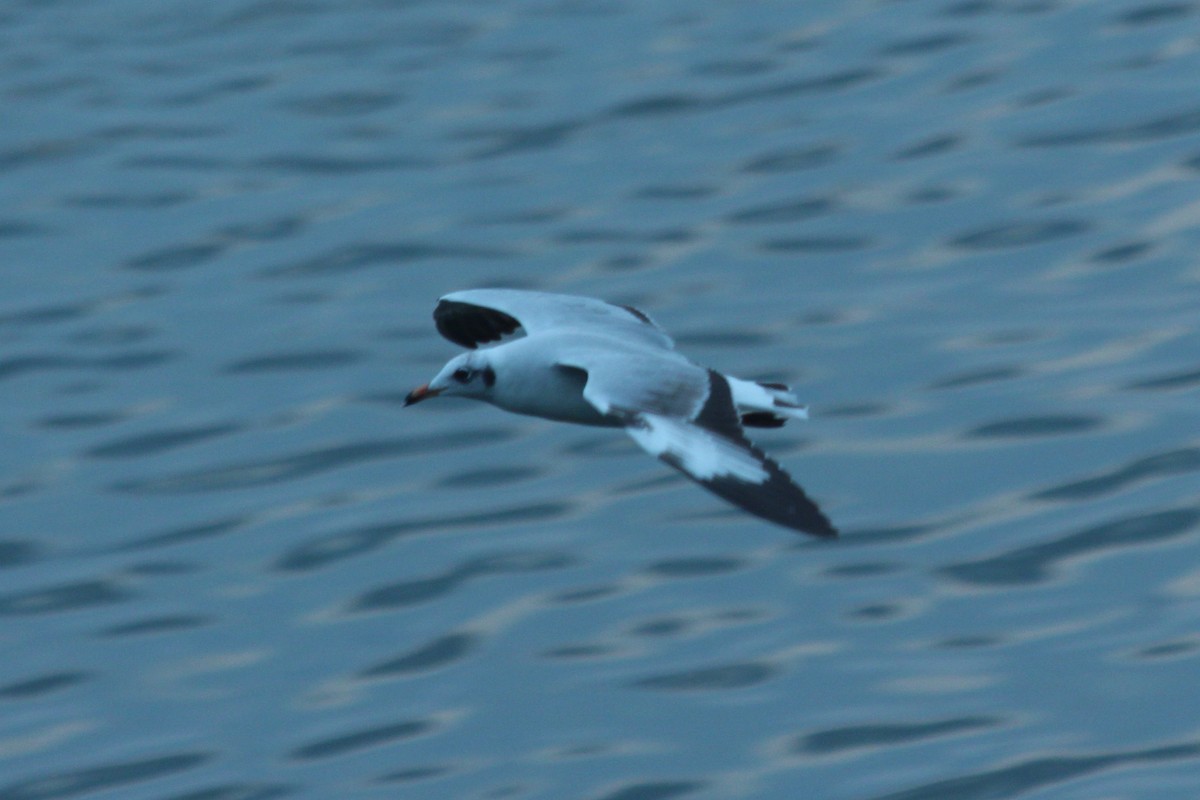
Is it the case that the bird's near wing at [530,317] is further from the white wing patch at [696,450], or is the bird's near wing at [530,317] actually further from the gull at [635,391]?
the white wing patch at [696,450]

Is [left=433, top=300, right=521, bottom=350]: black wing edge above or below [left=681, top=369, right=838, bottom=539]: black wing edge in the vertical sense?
below

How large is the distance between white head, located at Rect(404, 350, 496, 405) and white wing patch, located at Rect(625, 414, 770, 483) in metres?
1.40

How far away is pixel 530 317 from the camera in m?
11.5

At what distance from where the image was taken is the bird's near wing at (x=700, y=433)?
27.1 ft

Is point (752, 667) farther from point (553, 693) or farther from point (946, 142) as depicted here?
point (946, 142)

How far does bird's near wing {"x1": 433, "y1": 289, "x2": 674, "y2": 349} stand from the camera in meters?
11.2

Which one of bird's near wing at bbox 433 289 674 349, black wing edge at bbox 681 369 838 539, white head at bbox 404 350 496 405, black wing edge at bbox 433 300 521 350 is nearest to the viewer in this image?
black wing edge at bbox 681 369 838 539

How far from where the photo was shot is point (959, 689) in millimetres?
12273

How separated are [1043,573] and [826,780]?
7.26 ft

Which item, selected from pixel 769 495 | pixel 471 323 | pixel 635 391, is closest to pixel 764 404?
pixel 635 391

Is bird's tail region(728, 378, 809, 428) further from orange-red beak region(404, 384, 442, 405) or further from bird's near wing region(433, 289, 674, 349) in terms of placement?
orange-red beak region(404, 384, 442, 405)

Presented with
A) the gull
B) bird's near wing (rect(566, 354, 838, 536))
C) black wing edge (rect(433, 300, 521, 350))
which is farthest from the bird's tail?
black wing edge (rect(433, 300, 521, 350))

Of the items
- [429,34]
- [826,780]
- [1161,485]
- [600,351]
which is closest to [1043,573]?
[1161,485]

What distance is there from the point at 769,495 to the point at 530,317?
3332 mm
